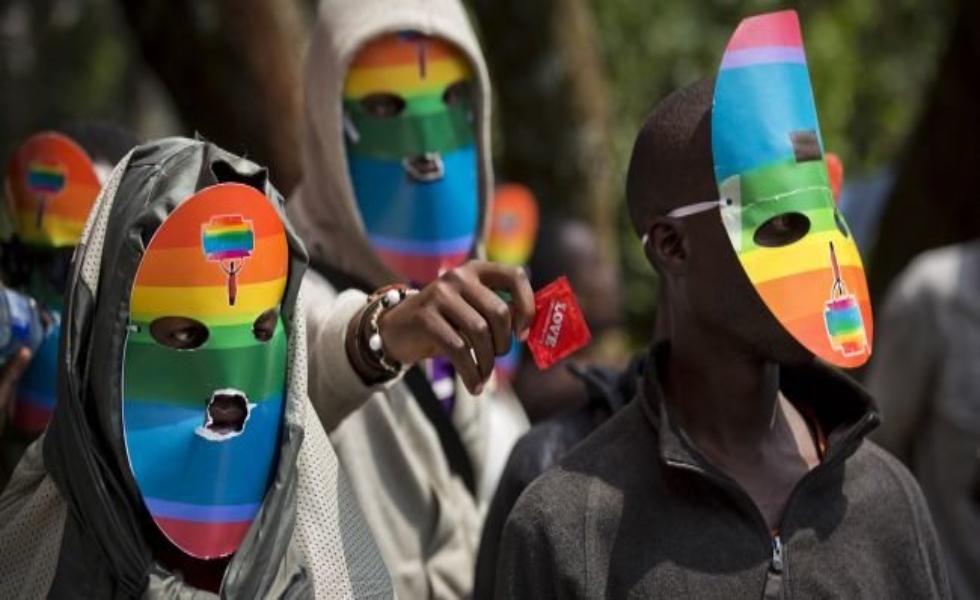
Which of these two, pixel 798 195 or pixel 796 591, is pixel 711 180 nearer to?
pixel 798 195

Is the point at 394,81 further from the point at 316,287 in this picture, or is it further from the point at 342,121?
the point at 316,287

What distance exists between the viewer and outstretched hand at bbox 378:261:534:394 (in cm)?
362

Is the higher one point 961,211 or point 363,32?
point 363,32

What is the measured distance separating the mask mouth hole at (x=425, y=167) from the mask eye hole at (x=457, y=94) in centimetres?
15

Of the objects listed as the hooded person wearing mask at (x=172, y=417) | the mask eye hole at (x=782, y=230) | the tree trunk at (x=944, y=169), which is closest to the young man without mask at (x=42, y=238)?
the hooded person wearing mask at (x=172, y=417)

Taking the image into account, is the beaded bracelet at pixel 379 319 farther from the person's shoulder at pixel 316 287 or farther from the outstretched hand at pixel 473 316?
the person's shoulder at pixel 316 287

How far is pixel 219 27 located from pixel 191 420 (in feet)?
10.3

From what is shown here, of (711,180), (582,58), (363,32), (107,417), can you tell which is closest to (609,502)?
(711,180)

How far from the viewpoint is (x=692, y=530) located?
374 cm

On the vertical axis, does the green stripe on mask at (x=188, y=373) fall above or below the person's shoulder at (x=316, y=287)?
above

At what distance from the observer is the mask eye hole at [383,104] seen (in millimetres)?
4902

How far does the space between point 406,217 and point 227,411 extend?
1.29 metres

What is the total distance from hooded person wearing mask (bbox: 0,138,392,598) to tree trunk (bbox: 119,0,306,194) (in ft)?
9.22

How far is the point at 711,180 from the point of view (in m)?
3.83
